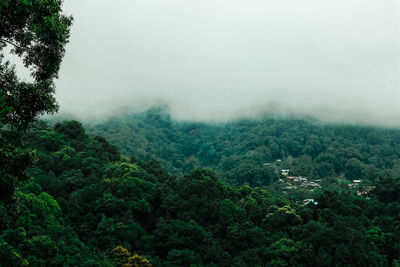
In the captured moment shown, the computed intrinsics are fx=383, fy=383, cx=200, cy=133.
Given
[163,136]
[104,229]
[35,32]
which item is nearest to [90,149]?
[104,229]

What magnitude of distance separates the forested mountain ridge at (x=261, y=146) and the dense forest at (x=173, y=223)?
33.2 meters

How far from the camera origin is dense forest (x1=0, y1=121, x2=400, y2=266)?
25.3 m

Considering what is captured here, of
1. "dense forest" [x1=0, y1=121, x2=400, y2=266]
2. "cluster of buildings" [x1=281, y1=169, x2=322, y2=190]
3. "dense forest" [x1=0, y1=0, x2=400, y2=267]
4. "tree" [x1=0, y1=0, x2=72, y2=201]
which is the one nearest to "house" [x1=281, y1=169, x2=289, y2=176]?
"cluster of buildings" [x1=281, y1=169, x2=322, y2=190]

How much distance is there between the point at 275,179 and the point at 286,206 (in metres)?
35.6

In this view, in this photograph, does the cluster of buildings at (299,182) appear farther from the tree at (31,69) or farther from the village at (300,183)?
the tree at (31,69)

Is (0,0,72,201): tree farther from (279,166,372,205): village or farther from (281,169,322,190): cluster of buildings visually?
(281,169,322,190): cluster of buildings

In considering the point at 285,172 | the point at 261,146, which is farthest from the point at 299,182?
the point at 261,146

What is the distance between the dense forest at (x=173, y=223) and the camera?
83.0 feet

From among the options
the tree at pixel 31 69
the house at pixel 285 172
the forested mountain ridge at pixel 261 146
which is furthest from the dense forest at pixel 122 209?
the forested mountain ridge at pixel 261 146

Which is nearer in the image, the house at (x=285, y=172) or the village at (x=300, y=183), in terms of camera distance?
the village at (x=300, y=183)

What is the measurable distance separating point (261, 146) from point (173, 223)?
5777 centimetres

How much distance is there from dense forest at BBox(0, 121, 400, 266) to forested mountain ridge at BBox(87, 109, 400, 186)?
33.2 metres

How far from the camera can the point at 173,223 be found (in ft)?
102

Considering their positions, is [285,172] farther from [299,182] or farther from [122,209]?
Answer: [122,209]
